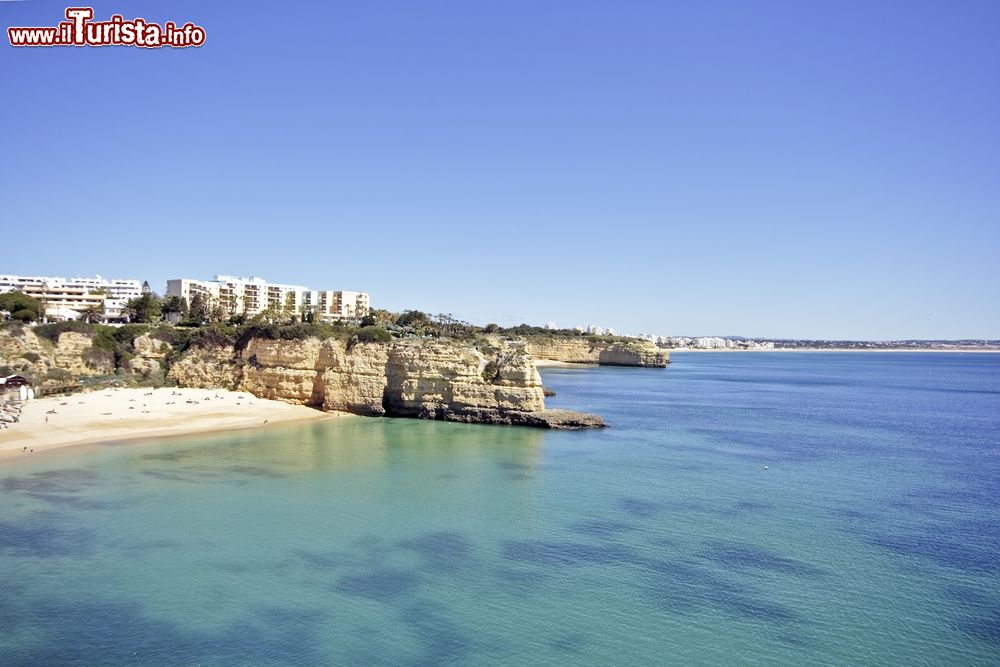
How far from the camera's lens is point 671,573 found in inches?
716

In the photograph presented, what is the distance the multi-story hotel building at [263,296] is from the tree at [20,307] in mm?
30713

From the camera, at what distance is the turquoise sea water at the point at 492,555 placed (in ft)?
46.5

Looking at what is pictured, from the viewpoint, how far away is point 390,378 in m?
46.4

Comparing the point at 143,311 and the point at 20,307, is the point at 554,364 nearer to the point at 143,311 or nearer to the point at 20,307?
the point at 143,311

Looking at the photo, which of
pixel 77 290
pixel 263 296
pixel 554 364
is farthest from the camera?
pixel 554 364

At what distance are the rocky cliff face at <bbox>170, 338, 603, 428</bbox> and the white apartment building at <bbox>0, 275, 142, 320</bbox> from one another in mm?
36336

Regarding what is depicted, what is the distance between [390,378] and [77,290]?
2946 inches

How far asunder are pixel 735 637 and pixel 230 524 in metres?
16.3

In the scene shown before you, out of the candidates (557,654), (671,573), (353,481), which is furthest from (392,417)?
(557,654)

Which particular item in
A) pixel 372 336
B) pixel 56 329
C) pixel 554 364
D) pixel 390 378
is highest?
pixel 56 329

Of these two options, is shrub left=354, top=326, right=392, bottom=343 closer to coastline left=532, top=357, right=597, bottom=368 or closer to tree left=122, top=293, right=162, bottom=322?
tree left=122, top=293, right=162, bottom=322

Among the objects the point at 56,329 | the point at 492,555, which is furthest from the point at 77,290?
the point at 492,555

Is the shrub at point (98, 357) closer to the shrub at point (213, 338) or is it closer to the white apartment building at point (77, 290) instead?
the shrub at point (213, 338)

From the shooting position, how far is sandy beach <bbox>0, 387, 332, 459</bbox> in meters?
34.0
